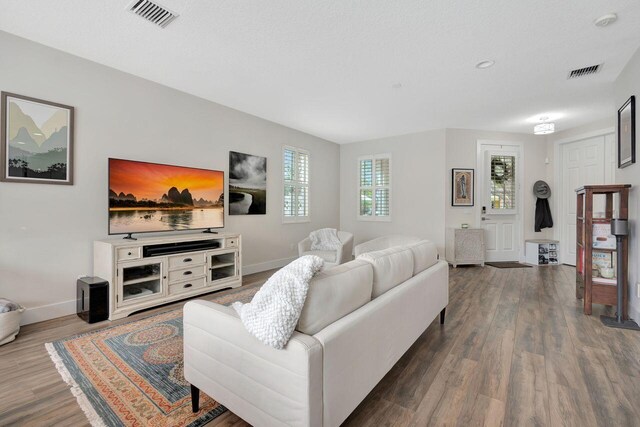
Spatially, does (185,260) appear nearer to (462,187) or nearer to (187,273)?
(187,273)

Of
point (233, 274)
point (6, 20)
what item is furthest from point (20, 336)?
point (6, 20)

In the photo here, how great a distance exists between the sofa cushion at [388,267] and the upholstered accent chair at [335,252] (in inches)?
88.6

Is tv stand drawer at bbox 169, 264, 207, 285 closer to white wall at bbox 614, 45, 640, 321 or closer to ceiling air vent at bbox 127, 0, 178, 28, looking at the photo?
ceiling air vent at bbox 127, 0, 178, 28

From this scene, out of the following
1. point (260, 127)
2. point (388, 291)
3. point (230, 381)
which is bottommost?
point (230, 381)

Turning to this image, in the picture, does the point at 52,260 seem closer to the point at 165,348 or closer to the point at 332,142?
the point at 165,348

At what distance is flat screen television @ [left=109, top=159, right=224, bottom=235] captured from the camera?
10.3ft

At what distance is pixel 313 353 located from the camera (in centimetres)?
109

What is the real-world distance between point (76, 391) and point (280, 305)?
5.25ft

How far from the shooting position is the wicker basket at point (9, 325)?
2.29 meters

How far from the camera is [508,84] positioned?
11.5ft

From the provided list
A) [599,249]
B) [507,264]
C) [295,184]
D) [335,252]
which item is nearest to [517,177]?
[507,264]

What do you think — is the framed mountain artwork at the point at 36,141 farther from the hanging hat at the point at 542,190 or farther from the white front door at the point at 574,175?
the white front door at the point at 574,175

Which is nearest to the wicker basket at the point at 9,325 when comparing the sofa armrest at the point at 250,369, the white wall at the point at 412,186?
the sofa armrest at the point at 250,369

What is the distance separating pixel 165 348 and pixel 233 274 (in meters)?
1.73
